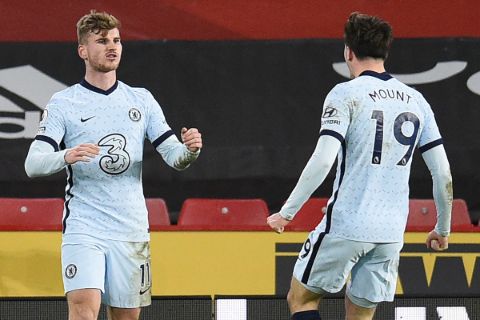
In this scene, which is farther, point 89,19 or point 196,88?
point 196,88

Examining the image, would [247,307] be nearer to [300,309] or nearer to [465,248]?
[300,309]

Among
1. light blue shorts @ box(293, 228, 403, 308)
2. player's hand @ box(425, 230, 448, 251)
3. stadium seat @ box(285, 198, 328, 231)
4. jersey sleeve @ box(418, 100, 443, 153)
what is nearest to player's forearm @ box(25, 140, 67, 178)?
light blue shorts @ box(293, 228, 403, 308)

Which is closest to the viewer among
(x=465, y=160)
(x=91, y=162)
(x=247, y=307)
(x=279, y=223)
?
(x=279, y=223)

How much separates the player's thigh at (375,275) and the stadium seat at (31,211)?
409cm

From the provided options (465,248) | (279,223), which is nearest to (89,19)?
(279,223)

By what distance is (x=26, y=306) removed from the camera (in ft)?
23.5

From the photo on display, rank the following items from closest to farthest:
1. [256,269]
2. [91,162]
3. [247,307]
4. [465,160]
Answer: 1. [91,162]
2. [247,307]
3. [256,269]
4. [465,160]

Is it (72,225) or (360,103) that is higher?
(360,103)

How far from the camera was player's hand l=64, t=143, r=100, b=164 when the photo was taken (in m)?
6.01

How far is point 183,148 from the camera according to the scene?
6.48 m

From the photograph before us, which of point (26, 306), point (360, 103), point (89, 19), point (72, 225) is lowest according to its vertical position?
point (26, 306)

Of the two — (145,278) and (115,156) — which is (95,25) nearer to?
(115,156)

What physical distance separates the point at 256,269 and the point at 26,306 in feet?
6.40

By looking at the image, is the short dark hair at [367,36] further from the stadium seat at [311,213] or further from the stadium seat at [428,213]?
the stadium seat at [428,213]
